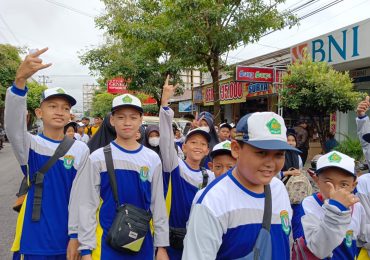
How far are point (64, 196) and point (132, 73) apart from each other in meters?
14.4

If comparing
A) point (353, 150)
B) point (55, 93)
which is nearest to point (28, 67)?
point (55, 93)

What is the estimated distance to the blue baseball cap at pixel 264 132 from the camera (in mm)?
1797

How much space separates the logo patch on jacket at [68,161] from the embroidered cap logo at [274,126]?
6.07 feet

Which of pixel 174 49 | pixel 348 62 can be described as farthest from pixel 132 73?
pixel 348 62

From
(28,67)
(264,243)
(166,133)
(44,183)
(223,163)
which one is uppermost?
(28,67)

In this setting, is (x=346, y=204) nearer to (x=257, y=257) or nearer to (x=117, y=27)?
(x=257, y=257)

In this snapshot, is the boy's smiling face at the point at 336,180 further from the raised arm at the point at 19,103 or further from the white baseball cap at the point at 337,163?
the raised arm at the point at 19,103

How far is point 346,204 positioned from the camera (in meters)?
1.99

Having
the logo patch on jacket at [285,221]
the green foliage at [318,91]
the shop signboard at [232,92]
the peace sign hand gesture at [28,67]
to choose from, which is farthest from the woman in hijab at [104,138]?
the shop signboard at [232,92]

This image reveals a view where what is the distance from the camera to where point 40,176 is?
2945 mm

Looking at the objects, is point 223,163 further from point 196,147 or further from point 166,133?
point 166,133

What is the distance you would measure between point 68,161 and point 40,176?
246 mm

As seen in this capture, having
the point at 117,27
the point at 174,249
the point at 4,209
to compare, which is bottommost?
the point at 4,209

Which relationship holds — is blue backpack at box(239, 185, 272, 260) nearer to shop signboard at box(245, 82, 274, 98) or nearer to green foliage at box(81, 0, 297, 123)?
green foliage at box(81, 0, 297, 123)
